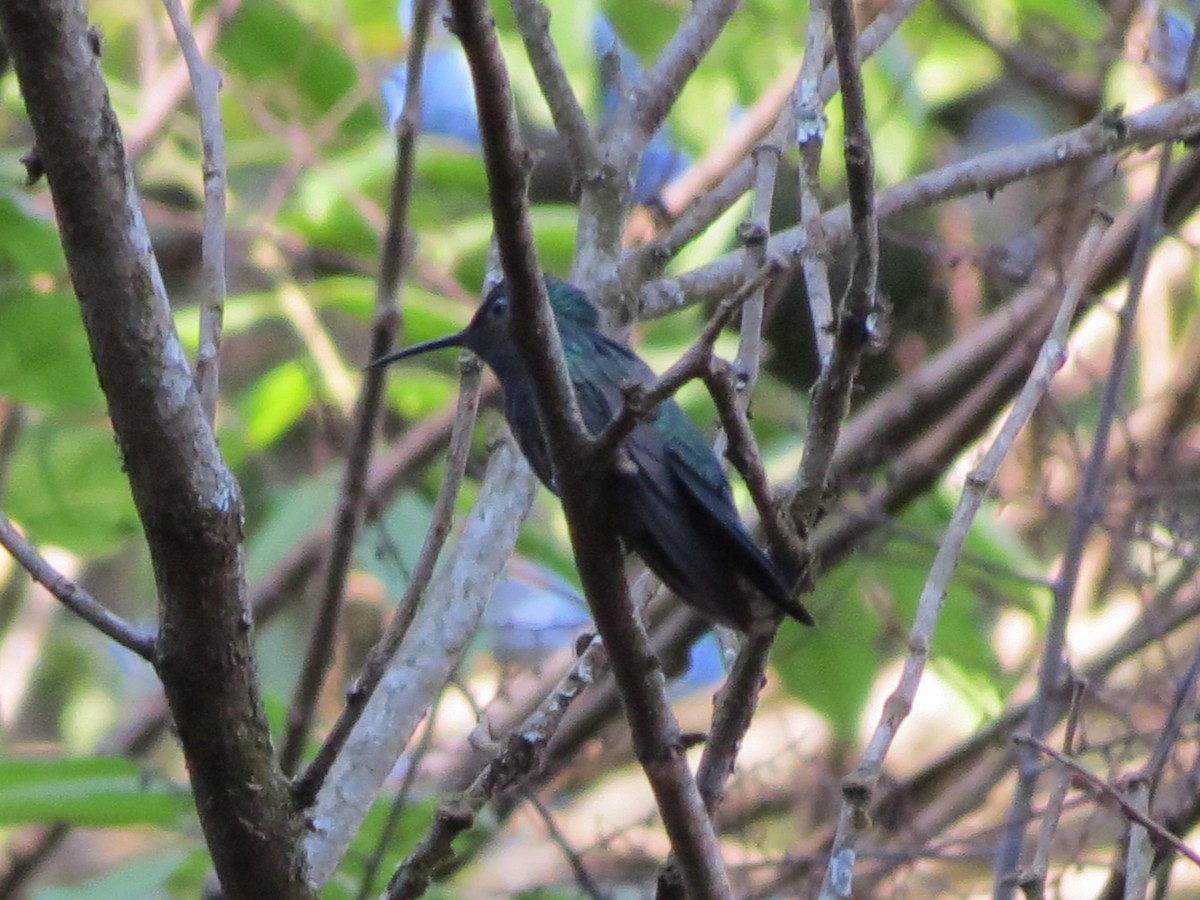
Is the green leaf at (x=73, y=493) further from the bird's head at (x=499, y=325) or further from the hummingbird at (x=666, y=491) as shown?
the hummingbird at (x=666, y=491)

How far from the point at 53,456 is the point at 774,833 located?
3.34 meters

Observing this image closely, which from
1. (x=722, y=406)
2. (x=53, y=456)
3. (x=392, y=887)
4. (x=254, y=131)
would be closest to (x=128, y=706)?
(x=254, y=131)

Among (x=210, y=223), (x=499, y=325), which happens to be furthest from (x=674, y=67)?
(x=210, y=223)

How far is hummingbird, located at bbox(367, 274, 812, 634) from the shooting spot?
2.30 meters

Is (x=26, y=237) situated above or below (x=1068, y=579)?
above

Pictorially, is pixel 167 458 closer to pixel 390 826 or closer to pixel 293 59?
pixel 390 826

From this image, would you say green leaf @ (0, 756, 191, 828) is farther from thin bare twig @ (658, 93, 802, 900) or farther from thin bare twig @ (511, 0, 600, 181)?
thin bare twig @ (511, 0, 600, 181)

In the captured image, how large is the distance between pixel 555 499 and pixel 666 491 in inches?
105

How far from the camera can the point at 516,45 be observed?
14.8ft

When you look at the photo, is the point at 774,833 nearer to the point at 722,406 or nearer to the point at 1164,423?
the point at 1164,423

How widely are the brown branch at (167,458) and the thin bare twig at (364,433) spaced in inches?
41.0

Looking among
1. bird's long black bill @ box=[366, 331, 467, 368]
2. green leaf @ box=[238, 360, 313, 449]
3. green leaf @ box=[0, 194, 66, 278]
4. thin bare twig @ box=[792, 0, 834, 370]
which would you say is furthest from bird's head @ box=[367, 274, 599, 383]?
green leaf @ box=[238, 360, 313, 449]

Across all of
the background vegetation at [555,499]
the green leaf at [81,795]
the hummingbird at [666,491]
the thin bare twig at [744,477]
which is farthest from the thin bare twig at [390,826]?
the thin bare twig at [744,477]

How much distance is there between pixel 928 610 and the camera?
91.7 inches
